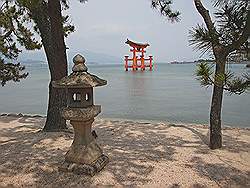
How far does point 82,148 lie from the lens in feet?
9.45

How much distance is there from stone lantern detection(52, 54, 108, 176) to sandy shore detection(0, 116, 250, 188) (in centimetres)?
11

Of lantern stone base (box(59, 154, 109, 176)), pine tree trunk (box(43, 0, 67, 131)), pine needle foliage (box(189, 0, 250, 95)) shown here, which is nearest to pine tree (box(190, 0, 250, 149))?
pine needle foliage (box(189, 0, 250, 95))

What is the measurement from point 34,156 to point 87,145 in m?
0.88

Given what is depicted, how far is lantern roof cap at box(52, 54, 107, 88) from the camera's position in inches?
105

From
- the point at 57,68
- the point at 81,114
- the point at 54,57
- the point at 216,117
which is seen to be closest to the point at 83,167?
the point at 81,114

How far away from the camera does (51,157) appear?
3.33 m

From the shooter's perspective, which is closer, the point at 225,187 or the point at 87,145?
the point at 225,187

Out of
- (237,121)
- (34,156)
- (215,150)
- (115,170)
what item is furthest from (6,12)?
(237,121)

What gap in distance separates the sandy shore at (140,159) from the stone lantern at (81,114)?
0.11 m

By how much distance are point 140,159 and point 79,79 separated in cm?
122

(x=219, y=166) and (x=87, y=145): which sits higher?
(x=87, y=145)

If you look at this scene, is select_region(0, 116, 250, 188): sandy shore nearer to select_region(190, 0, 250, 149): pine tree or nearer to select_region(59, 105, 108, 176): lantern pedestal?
select_region(59, 105, 108, 176): lantern pedestal

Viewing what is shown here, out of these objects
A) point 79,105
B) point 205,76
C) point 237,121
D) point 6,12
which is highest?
point 6,12

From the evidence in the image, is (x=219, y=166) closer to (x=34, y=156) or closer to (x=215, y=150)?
(x=215, y=150)
